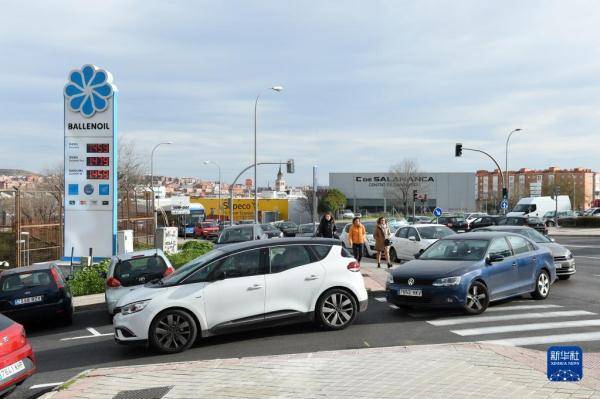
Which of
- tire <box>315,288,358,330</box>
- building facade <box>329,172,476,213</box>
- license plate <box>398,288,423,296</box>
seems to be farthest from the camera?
building facade <box>329,172,476,213</box>

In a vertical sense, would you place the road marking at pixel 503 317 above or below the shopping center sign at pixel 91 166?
below

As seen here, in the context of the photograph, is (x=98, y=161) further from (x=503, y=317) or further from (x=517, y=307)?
(x=503, y=317)

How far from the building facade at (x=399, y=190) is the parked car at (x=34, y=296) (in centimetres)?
6965

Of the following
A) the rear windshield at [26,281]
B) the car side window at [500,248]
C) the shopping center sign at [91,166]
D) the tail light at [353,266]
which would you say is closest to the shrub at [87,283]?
the rear windshield at [26,281]

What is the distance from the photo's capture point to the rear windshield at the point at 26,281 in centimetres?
1177

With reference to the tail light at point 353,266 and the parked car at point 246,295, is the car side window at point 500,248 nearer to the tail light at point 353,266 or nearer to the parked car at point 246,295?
the tail light at point 353,266

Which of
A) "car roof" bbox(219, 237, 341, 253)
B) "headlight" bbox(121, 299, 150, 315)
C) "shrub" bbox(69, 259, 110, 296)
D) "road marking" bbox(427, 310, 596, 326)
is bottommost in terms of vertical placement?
"shrub" bbox(69, 259, 110, 296)

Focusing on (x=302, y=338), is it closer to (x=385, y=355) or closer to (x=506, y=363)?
(x=385, y=355)

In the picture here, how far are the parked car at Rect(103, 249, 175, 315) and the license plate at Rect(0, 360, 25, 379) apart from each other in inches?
186

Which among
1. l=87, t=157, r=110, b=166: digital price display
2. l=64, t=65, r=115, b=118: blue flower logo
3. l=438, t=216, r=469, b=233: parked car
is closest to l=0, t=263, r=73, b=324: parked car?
l=87, t=157, r=110, b=166: digital price display

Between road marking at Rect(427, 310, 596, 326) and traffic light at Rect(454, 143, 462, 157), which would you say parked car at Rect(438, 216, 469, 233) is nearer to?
traffic light at Rect(454, 143, 462, 157)

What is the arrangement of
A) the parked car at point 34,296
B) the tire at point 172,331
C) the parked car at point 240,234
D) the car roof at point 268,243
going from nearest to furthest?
the tire at point 172,331, the car roof at point 268,243, the parked car at point 34,296, the parked car at point 240,234

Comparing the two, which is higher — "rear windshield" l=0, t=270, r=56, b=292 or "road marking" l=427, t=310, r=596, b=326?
"rear windshield" l=0, t=270, r=56, b=292

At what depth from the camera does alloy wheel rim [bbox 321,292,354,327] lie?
9.24 m
